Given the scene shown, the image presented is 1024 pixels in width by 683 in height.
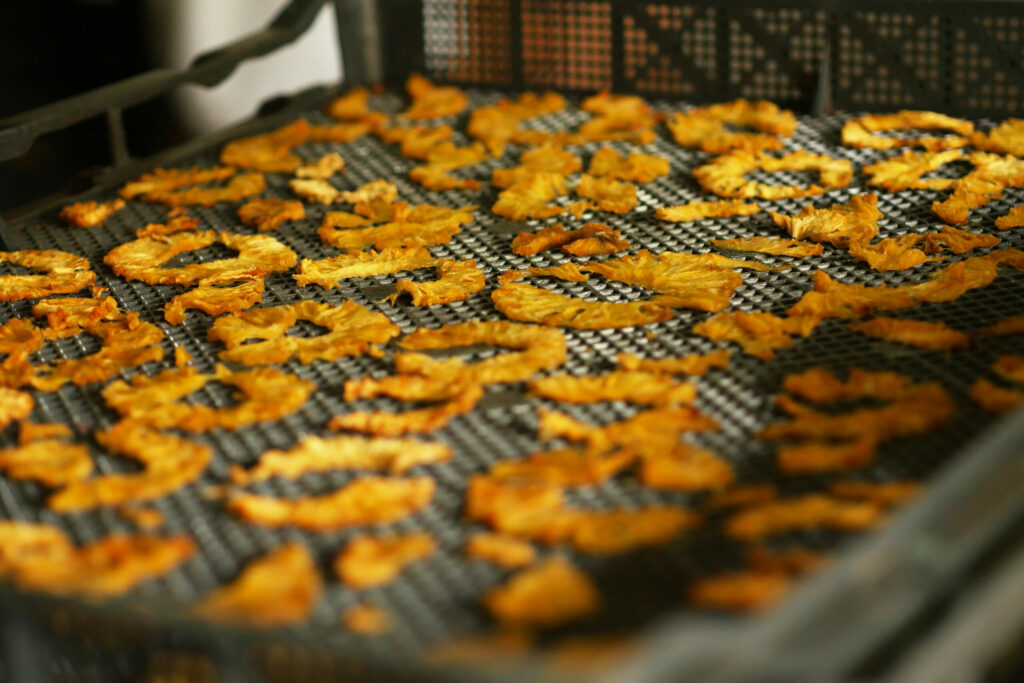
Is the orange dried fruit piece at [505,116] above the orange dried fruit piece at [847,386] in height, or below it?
below

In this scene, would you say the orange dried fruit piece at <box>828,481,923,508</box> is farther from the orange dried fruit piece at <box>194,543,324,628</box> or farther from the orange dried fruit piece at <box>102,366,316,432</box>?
the orange dried fruit piece at <box>102,366,316,432</box>

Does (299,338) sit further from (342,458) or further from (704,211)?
(704,211)

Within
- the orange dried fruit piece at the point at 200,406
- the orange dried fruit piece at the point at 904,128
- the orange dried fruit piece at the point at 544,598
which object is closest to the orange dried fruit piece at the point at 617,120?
the orange dried fruit piece at the point at 904,128

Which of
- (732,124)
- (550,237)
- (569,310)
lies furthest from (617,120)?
(569,310)

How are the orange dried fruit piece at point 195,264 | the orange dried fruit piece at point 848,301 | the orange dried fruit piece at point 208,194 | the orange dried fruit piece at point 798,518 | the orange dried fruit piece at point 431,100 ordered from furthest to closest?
the orange dried fruit piece at point 431,100 < the orange dried fruit piece at point 208,194 < the orange dried fruit piece at point 195,264 < the orange dried fruit piece at point 848,301 < the orange dried fruit piece at point 798,518

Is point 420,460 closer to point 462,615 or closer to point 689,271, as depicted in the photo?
point 462,615

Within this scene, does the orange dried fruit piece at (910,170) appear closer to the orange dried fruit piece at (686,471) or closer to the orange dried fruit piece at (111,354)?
the orange dried fruit piece at (686,471)
